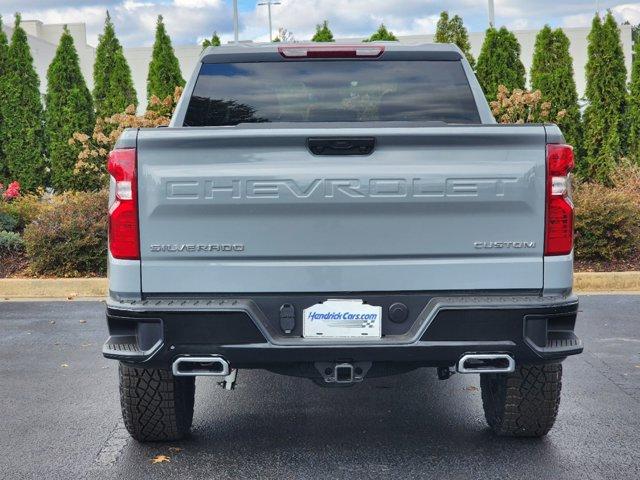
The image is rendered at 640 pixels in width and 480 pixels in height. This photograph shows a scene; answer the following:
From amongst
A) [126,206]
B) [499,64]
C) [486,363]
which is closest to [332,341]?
[486,363]

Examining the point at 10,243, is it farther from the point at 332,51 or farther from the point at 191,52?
the point at 191,52

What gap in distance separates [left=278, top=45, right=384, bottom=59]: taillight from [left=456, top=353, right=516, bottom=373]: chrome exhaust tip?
80.0 inches

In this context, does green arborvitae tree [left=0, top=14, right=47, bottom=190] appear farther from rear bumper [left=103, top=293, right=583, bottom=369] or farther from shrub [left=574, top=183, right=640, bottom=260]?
rear bumper [left=103, top=293, right=583, bottom=369]

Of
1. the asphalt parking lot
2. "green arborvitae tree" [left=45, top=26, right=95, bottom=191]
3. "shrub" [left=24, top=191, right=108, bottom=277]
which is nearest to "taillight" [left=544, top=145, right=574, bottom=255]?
the asphalt parking lot

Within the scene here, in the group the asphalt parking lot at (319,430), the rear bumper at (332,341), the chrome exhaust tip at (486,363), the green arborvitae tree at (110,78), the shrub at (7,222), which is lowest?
the asphalt parking lot at (319,430)

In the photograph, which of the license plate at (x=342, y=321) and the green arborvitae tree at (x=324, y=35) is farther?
the green arborvitae tree at (x=324, y=35)

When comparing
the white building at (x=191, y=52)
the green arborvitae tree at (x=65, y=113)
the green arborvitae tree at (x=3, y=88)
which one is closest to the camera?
Answer: the green arborvitae tree at (x=65, y=113)

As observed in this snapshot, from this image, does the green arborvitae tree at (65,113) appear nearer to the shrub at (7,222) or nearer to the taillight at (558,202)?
the shrub at (7,222)

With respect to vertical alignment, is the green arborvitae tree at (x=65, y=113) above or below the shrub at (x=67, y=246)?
above

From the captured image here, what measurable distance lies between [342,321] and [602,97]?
47.9ft

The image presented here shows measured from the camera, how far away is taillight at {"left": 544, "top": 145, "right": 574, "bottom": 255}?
4.02 m

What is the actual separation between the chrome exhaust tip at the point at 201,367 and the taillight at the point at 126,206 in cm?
51

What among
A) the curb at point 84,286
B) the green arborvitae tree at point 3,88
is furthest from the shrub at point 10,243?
the green arborvitae tree at point 3,88

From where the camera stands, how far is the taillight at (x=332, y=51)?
523 centimetres
